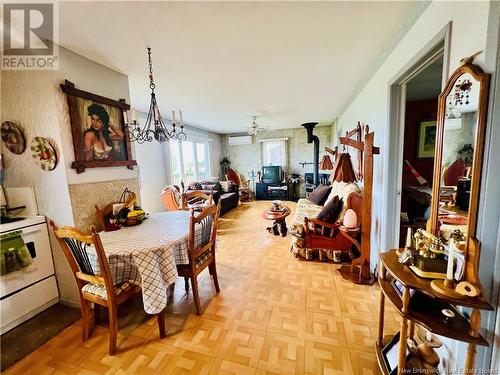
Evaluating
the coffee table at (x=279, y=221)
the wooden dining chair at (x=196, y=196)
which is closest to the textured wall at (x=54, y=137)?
the wooden dining chair at (x=196, y=196)

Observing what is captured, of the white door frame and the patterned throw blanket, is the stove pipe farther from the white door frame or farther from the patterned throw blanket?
the patterned throw blanket

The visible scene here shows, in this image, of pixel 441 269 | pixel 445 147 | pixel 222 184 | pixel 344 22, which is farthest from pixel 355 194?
pixel 222 184

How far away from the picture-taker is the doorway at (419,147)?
223cm

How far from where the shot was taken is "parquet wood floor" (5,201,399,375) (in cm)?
133

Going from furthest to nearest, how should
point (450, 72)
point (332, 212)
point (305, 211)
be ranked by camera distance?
point (305, 211)
point (332, 212)
point (450, 72)

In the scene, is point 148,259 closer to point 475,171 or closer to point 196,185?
point 475,171

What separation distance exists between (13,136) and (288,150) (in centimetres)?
613

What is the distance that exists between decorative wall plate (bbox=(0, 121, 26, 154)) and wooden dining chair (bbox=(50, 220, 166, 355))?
3.32ft

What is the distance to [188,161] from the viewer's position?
226 inches

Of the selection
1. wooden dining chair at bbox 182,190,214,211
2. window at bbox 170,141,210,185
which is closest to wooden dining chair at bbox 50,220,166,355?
wooden dining chair at bbox 182,190,214,211

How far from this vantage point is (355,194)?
244cm

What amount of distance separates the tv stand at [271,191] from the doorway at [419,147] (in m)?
3.98

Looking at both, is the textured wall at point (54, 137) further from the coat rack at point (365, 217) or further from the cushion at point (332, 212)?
the coat rack at point (365, 217)

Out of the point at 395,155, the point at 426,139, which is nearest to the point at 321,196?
the point at 426,139
